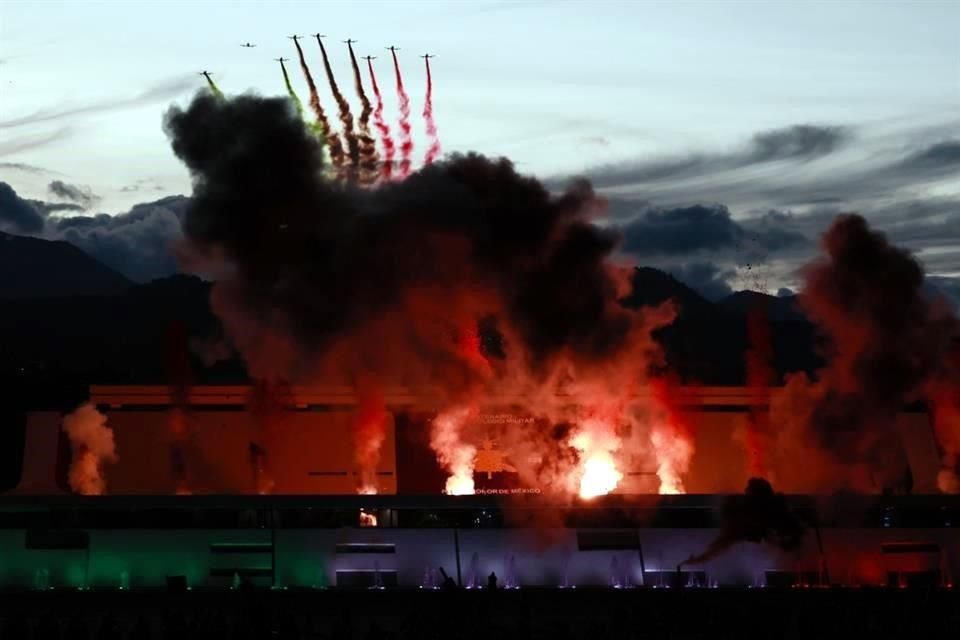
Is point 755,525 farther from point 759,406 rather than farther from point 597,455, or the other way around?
point 759,406

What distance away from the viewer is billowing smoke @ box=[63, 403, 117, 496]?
63.3 metres

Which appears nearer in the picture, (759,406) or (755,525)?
(755,525)

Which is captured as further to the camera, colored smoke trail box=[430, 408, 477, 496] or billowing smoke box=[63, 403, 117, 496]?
colored smoke trail box=[430, 408, 477, 496]

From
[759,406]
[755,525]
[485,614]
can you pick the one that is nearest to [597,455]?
[759,406]

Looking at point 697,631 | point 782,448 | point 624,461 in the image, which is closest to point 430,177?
point 624,461

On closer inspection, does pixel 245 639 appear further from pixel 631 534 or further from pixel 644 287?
pixel 644 287

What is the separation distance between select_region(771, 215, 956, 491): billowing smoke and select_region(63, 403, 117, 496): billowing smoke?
28868 millimetres

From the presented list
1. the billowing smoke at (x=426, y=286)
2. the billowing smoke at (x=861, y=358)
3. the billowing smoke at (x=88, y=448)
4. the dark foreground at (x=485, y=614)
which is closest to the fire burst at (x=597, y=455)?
the billowing smoke at (x=426, y=286)

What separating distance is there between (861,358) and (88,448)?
3376cm

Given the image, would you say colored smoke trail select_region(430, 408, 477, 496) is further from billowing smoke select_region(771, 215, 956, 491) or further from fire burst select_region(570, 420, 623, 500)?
billowing smoke select_region(771, 215, 956, 491)

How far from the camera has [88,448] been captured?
63656 millimetres

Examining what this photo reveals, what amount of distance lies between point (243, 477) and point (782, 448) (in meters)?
23.2

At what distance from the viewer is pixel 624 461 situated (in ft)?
215

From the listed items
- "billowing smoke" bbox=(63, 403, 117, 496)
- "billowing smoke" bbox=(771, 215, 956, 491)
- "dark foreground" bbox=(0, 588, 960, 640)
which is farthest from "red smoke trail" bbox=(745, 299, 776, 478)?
"billowing smoke" bbox=(63, 403, 117, 496)
